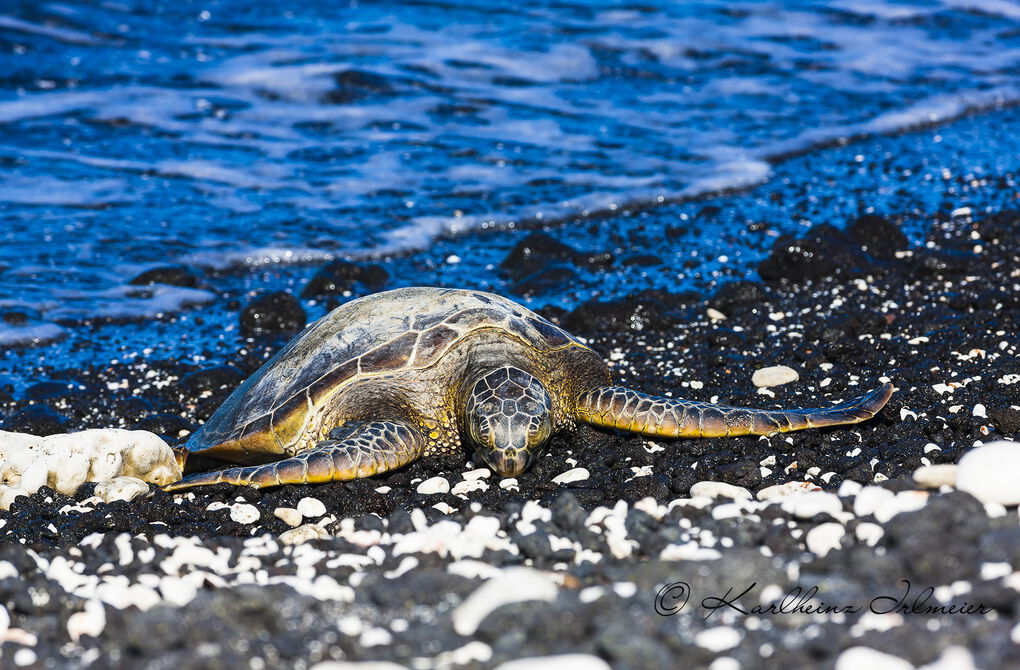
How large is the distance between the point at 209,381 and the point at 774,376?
362 centimetres

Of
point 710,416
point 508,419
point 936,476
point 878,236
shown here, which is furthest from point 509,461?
point 878,236

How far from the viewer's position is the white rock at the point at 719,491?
380cm

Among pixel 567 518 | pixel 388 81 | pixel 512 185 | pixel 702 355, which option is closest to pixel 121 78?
pixel 388 81

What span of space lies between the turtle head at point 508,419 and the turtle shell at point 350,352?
1.21 feet

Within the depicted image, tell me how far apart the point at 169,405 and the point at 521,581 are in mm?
4296

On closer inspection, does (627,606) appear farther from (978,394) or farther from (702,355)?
(702,355)

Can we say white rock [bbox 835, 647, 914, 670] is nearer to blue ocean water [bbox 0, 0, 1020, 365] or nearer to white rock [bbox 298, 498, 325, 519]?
white rock [bbox 298, 498, 325, 519]

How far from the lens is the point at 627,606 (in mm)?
2510

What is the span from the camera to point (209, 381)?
21.0 feet

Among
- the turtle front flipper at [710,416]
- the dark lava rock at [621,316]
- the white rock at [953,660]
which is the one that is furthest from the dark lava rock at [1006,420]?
the dark lava rock at [621,316]

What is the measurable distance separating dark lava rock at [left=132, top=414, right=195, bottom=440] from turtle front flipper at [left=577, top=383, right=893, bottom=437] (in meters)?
2.65

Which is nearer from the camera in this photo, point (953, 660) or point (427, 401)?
point (953, 660)

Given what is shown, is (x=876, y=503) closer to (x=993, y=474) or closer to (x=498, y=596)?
(x=993, y=474)

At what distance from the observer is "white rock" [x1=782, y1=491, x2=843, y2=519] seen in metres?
3.16
